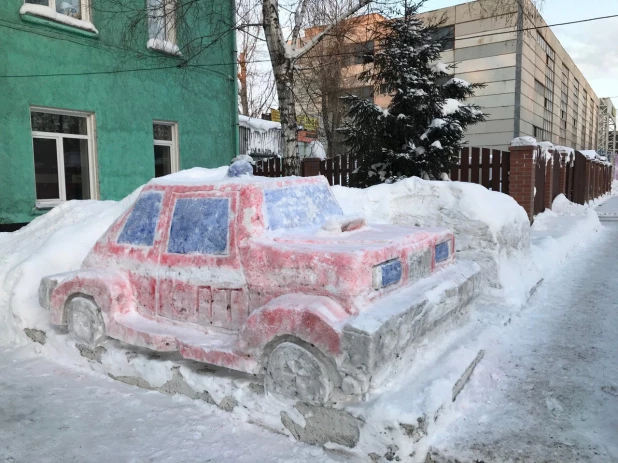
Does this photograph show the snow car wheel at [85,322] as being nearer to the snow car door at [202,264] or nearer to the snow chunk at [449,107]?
the snow car door at [202,264]

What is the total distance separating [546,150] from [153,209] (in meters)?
11.0

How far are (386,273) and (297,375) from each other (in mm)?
855

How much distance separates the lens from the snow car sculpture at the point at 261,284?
2916 millimetres

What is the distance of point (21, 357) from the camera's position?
14.3 feet

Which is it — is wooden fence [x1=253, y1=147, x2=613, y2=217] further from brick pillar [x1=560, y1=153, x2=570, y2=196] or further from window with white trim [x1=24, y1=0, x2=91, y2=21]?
window with white trim [x1=24, y1=0, x2=91, y2=21]

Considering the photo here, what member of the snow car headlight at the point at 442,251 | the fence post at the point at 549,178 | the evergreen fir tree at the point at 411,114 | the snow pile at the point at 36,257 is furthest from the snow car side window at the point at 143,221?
the fence post at the point at 549,178

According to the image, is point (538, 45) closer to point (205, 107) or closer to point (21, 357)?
point (205, 107)

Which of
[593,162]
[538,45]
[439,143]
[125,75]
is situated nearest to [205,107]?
[125,75]

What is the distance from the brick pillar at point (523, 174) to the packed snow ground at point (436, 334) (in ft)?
6.36

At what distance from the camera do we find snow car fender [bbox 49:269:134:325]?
3.86 meters

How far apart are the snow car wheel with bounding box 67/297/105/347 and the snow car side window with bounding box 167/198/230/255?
2.88 feet

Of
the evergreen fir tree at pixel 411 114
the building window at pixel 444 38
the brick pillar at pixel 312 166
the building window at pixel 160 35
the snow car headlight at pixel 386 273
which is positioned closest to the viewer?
the snow car headlight at pixel 386 273

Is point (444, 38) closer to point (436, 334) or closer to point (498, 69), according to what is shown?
point (436, 334)

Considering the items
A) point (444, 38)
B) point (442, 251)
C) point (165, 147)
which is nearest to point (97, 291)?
point (442, 251)
